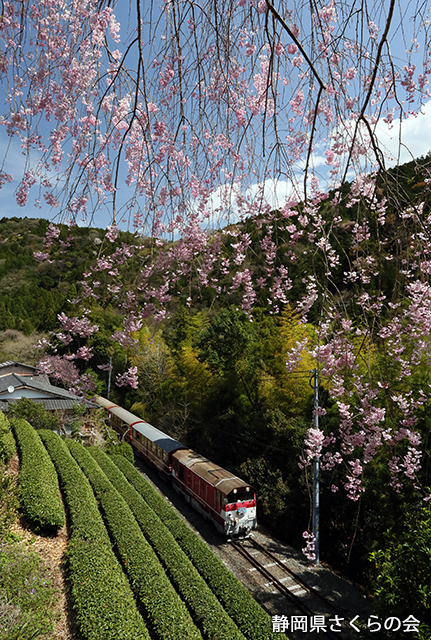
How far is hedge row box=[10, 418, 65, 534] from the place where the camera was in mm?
6596

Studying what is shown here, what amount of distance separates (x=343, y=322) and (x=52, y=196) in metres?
2.17

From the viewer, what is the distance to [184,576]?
263 inches

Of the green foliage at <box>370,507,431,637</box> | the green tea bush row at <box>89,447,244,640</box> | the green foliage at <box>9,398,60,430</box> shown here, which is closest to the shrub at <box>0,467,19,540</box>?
the green tea bush row at <box>89,447,244,640</box>

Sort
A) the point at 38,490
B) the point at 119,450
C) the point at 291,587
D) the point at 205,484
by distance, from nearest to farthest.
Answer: the point at 38,490 → the point at 291,587 → the point at 205,484 → the point at 119,450

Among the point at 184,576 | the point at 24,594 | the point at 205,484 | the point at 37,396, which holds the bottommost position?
the point at 184,576

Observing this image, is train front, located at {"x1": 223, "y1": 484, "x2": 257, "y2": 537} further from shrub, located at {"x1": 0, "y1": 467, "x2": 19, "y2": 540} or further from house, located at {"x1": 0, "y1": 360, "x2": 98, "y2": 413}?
house, located at {"x1": 0, "y1": 360, "x2": 98, "y2": 413}

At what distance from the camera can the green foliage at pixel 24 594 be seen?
4.11 m

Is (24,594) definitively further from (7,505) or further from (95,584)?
(7,505)

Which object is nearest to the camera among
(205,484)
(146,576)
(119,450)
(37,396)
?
(146,576)

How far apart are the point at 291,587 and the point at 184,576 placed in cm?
223

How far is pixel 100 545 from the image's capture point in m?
6.51

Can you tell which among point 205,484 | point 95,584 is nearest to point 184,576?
point 95,584

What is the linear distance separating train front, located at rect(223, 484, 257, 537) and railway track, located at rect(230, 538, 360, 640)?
39cm

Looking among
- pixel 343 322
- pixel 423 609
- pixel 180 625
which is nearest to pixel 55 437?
pixel 180 625
